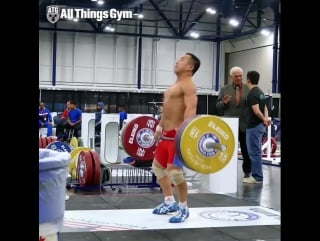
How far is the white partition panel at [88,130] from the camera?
32.9 ft

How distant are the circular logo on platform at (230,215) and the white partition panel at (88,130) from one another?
5.74 metres

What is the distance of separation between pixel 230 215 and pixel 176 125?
3.16ft

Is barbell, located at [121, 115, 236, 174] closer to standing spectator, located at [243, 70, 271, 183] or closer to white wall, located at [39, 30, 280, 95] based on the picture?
standing spectator, located at [243, 70, 271, 183]

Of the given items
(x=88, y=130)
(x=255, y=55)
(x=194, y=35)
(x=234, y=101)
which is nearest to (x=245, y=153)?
(x=234, y=101)

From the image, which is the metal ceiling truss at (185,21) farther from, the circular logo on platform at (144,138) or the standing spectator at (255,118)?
the circular logo on platform at (144,138)

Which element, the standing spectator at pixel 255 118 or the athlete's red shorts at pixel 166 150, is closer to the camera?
the athlete's red shorts at pixel 166 150

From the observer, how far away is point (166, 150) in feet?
13.3

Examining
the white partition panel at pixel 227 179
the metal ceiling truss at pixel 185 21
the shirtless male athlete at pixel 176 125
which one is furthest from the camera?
the metal ceiling truss at pixel 185 21

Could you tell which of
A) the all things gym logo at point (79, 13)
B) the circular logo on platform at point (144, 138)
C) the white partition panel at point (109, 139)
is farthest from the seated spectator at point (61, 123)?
the circular logo on platform at point (144, 138)

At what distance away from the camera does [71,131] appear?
12.0m

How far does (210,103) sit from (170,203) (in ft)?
51.6

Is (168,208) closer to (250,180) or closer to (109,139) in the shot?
(250,180)

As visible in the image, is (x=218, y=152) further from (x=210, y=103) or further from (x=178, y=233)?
(x=210, y=103)
